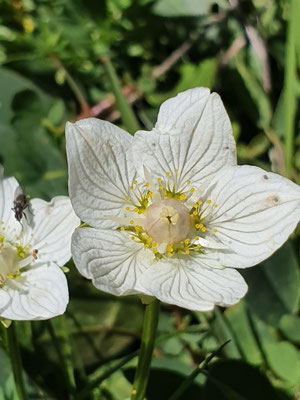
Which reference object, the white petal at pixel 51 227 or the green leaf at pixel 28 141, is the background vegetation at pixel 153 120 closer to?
the green leaf at pixel 28 141

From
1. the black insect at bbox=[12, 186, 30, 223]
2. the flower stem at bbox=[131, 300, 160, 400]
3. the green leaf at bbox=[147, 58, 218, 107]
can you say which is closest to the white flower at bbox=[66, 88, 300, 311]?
the flower stem at bbox=[131, 300, 160, 400]

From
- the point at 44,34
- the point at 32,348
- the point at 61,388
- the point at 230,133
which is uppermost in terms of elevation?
the point at 44,34

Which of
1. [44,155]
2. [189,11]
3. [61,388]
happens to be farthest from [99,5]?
[61,388]

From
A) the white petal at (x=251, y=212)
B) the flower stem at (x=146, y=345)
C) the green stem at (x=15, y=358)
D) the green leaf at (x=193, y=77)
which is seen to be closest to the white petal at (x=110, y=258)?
the flower stem at (x=146, y=345)

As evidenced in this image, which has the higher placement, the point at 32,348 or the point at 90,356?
the point at 32,348

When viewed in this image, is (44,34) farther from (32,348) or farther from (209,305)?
(209,305)

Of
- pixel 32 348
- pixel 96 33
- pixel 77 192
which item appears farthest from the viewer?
pixel 96 33

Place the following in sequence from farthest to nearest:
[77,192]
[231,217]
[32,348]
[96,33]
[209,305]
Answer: [96,33]
[32,348]
[231,217]
[77,192]
[209,305]

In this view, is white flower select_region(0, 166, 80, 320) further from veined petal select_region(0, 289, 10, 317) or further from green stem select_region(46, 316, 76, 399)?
green stem select_region(46, 316, 76, 399)
